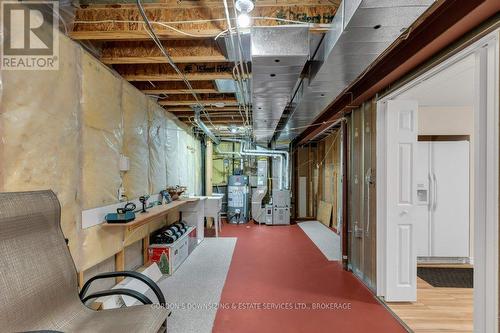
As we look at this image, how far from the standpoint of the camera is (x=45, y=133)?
174 centimetres

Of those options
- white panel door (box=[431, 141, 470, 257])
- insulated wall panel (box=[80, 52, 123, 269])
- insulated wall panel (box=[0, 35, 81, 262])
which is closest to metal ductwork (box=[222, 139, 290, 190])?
white panel door (box=[431, 141, 470, 257])

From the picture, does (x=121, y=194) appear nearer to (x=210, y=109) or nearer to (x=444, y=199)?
(x=210, y=109)

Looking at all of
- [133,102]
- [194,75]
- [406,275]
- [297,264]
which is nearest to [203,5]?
[194,75]

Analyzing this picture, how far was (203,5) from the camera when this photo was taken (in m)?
1.97

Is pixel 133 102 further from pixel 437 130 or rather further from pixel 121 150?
pixel 437 130

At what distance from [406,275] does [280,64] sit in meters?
2.40

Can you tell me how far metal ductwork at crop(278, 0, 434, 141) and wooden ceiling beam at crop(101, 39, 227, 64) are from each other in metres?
0.92

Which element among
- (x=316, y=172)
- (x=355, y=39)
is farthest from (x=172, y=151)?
(x=316, y=172)

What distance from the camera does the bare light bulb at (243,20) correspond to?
171 cm

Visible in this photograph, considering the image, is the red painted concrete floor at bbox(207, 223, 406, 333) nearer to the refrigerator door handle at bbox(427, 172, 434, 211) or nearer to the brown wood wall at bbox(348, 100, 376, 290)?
the brown wood wall at bbox(348, 100, 376, 290)

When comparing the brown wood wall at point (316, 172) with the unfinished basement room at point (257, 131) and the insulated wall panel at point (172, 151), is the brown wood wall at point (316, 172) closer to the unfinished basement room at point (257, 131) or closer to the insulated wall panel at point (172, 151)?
the unfinished basement room at point (257, 131)

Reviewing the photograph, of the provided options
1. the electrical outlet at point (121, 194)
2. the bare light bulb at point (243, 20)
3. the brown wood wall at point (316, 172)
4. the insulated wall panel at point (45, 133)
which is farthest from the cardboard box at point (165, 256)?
the brown wood wall at point (316, 172)

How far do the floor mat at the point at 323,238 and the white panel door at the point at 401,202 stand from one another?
143 centimetres

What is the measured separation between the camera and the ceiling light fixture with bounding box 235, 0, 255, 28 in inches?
62.9
